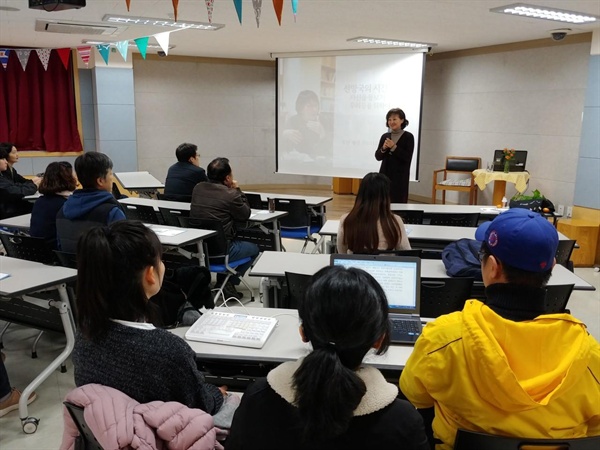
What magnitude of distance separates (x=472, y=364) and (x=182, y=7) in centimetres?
490

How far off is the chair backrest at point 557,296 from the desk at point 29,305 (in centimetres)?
235

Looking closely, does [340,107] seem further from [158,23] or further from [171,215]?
[171,215]

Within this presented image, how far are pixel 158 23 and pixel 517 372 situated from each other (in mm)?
5838

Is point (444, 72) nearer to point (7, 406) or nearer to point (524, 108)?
point (524, 108)

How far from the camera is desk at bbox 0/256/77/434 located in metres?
2.58

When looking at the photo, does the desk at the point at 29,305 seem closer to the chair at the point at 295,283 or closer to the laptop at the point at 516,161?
the chair at the point at 295,283

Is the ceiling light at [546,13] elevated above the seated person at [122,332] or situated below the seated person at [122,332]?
above

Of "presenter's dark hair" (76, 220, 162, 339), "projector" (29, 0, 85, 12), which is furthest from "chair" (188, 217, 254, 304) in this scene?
"presenter's dark hair" (76, 220, 162, 339)

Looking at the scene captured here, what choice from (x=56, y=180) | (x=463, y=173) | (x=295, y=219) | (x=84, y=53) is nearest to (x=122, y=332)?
(x=56, y=180)

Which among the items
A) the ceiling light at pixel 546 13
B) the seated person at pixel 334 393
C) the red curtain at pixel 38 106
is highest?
the ceiling light at pixel 546 13

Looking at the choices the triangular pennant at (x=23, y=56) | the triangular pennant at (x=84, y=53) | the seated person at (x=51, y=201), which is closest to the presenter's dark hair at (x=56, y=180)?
the seated person at (x=51, y=201)

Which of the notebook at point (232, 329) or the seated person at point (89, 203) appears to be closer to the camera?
the notebook at point (232, 329)

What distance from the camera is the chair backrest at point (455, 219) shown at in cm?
463

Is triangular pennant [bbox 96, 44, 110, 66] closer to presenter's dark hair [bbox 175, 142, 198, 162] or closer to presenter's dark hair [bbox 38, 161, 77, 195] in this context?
presenter's dark hair [bbox 175, 142, 198, 162]
